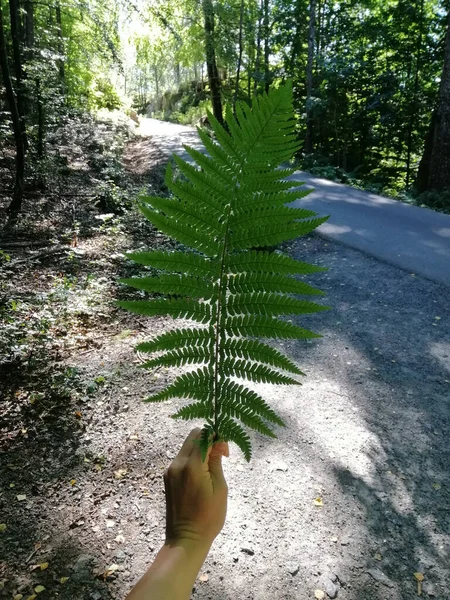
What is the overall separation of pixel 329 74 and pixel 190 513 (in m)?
18.3

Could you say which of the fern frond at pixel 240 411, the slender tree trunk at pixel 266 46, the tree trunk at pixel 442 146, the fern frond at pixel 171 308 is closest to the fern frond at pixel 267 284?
the fern frond at pixel 171 308

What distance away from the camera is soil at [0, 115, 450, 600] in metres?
2.76

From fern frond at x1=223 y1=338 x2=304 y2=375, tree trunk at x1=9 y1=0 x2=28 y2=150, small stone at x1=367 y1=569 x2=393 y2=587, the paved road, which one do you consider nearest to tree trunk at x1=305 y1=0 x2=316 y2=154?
the paved road

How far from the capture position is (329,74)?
16375mm

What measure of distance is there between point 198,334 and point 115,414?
10.2 feet

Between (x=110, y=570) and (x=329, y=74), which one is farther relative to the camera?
(x=329, y=74)

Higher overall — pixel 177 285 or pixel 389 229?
pixel 177 285

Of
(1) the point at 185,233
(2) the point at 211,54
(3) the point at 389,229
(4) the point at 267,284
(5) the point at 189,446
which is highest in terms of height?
(2) the point at 211,54

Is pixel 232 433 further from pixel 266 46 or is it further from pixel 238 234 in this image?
pixel 266 46

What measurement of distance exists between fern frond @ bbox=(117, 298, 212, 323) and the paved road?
21.3 ft

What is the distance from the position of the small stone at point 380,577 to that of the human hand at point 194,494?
2.01 metres

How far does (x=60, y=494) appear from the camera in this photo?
3250 millimetres

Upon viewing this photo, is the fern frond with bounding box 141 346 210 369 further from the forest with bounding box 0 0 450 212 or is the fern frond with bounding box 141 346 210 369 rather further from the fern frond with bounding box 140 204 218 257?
the forest with bounding box 0 0 450 212

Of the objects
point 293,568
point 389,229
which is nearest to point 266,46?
point 389,229
